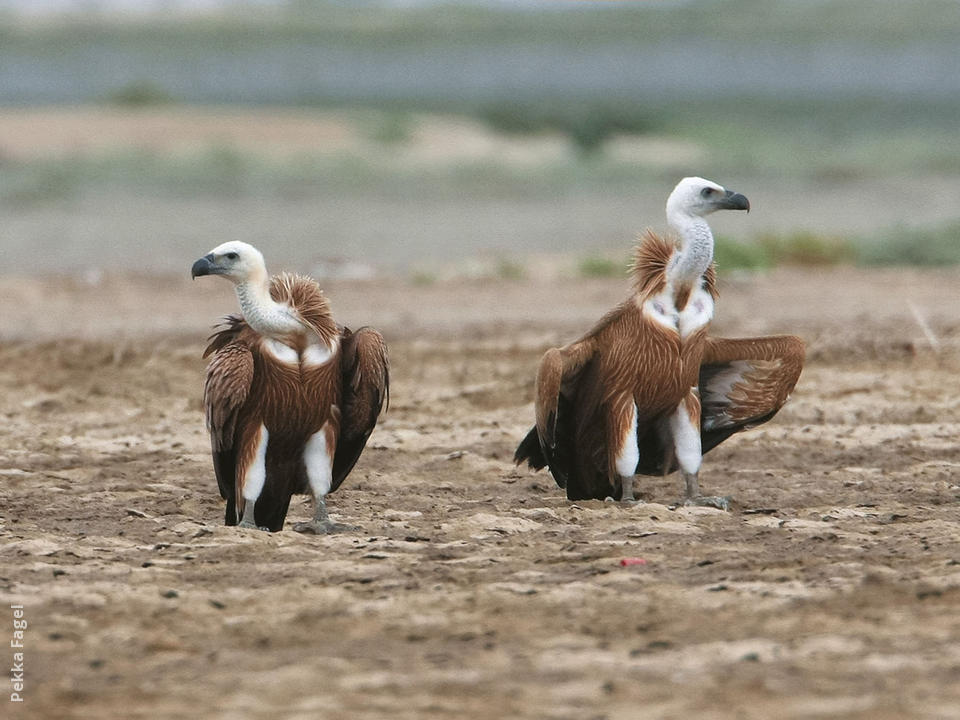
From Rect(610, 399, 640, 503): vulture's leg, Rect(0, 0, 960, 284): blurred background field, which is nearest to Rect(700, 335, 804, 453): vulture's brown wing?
Rect(610, 399, 640, 503): vulture's leg

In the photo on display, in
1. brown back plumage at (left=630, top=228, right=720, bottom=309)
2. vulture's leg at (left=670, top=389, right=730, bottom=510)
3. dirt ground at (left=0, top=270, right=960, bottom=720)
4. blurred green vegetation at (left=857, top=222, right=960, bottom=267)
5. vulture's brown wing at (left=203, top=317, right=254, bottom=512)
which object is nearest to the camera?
dirt ground at (left=0, top=270, right=960, bottom=720)

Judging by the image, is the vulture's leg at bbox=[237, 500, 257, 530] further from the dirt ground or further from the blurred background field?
the blurred background field

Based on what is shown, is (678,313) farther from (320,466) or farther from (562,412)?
(320,466)

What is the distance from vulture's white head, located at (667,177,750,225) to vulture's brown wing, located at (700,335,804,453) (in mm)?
613

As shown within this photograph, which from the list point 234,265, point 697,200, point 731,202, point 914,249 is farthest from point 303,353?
point 914,249

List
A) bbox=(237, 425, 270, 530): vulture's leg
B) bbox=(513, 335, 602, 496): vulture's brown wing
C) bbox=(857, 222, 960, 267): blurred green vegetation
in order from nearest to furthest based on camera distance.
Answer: bbox=(237, 425, 270, 530): vulture's leg → bbox=(513, 335, 602, 496): vulture's brown wing → bbox=(857, 222, 960, 267): blurred green vegetation

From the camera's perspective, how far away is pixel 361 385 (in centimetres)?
759

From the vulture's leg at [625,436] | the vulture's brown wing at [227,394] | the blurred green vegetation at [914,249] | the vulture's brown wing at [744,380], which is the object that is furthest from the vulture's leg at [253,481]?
the blurred green vegetation at [914,249]

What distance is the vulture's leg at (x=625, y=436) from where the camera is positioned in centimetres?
791

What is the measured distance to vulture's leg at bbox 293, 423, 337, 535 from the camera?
7621 millimetres

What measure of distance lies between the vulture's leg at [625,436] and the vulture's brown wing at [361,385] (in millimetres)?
1072

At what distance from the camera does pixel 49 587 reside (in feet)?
20.5

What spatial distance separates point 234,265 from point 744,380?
8.08 feet
